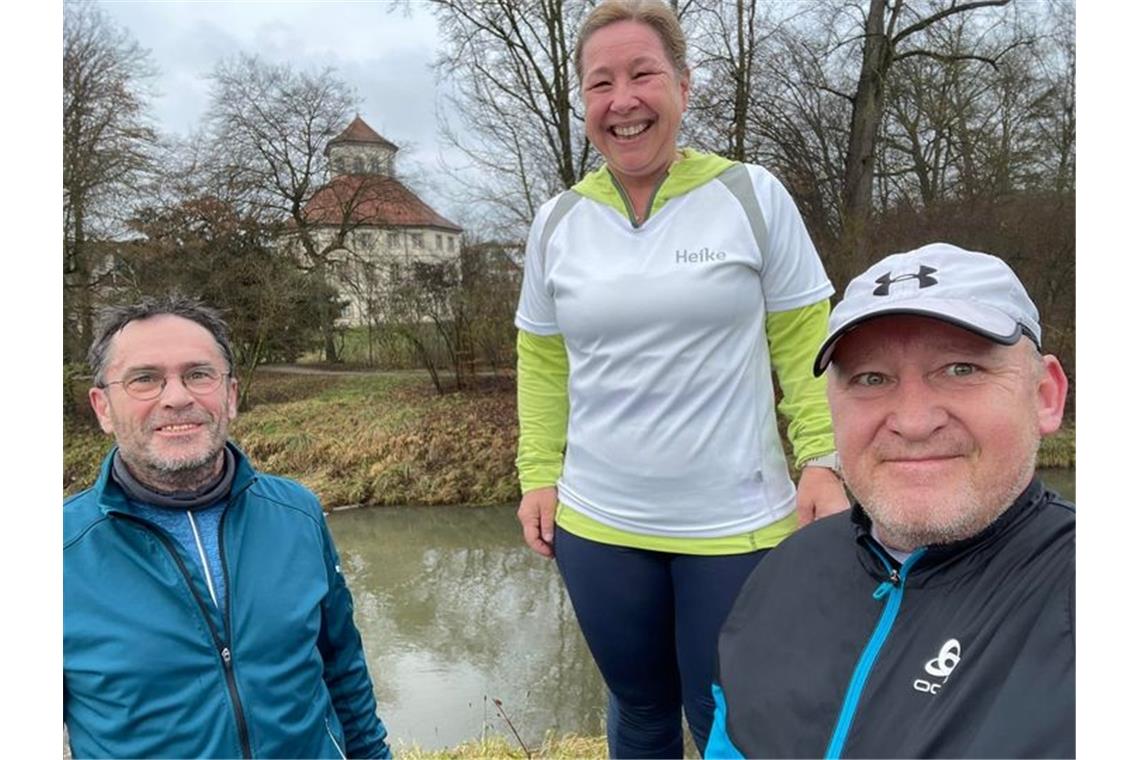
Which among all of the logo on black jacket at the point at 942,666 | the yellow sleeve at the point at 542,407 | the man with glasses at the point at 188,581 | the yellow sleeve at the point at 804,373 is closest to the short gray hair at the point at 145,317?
the man with glasses at the point at 188,581

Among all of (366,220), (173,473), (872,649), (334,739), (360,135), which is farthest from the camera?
(366,220)

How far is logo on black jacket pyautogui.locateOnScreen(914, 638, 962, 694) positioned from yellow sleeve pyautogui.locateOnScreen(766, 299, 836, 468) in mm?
749

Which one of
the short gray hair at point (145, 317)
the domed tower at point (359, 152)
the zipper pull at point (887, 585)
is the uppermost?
the domed tower at point (359, 152)

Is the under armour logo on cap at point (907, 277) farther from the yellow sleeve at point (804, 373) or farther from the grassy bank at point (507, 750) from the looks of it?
the grassy bank at point (507, 750)

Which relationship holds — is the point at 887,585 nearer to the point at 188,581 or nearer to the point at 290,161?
the point at 188,581

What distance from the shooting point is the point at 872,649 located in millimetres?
1148

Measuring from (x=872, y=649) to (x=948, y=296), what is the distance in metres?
0.53

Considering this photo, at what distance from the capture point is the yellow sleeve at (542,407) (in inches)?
82.3

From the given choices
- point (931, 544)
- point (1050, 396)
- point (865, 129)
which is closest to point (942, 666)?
point (931, 544)

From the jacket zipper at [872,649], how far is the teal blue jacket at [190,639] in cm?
113

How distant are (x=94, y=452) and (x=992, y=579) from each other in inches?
407

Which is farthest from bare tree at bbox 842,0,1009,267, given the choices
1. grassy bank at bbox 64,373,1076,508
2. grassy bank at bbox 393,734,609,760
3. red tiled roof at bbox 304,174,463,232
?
red tiled roof at bbox 304,174,463,232

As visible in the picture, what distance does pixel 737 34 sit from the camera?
869 centimetres

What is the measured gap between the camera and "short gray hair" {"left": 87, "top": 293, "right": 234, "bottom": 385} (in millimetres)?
1732
